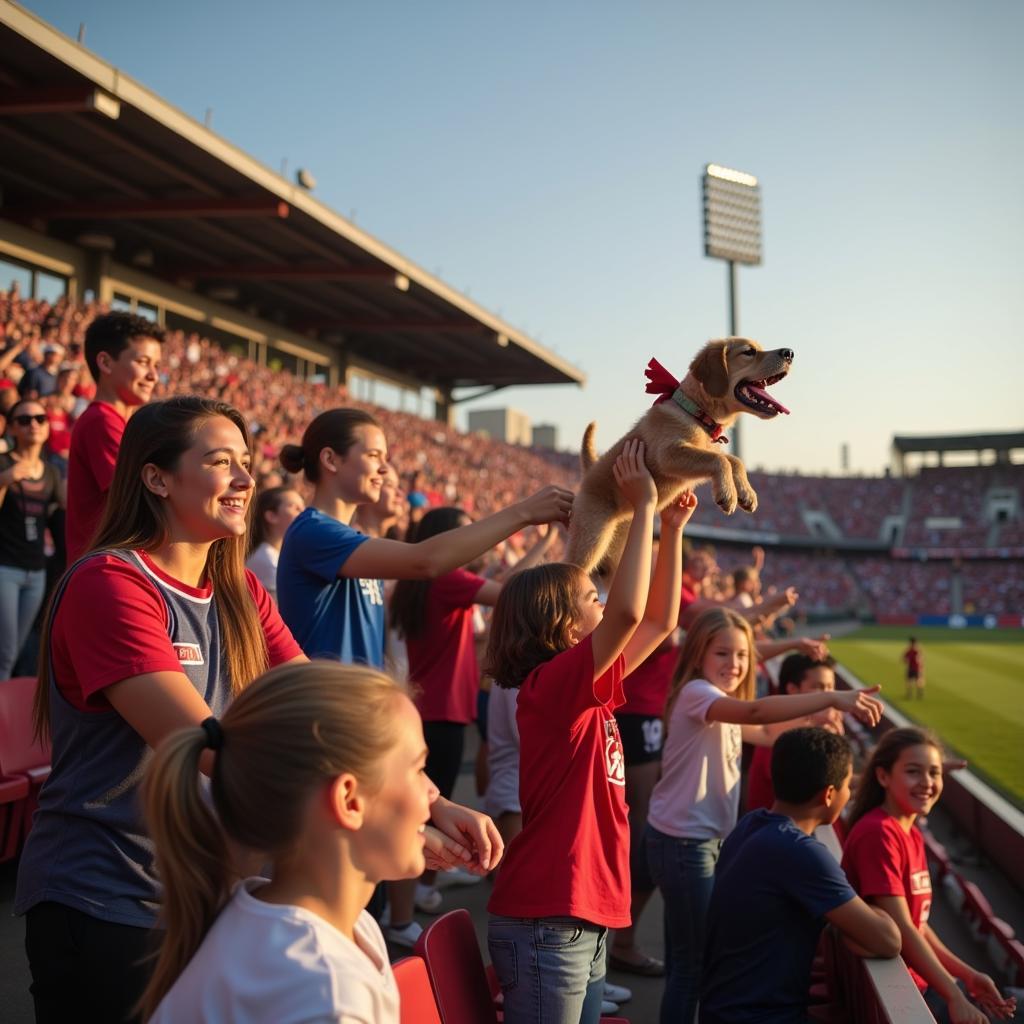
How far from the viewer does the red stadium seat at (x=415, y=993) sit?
5.84 feet

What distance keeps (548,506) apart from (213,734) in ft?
4.80

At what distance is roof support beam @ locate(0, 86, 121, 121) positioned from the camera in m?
14.3

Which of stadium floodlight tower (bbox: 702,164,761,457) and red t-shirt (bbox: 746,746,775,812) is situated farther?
stadium floodlight tower (bbox: 702,164,761,457)

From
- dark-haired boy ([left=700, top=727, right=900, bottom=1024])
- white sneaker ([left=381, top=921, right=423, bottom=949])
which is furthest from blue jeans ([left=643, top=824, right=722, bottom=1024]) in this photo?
white sneaker ([left=381, top=921, right=423, bottom=949])

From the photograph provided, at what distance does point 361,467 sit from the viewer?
3297 mm

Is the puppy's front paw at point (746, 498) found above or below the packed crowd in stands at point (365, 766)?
above

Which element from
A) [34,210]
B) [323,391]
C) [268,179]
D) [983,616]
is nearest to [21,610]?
[268,179]

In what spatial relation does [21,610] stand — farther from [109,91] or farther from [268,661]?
[109,91]

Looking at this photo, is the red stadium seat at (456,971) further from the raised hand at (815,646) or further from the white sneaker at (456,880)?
the white sneaker at (456,880)

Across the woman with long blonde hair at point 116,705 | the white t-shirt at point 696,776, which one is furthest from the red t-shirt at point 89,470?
the white t-shirt at point 696,776

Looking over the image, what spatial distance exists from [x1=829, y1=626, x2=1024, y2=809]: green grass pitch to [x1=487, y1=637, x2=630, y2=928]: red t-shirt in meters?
8.32

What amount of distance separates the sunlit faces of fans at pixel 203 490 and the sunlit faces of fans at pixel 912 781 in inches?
105

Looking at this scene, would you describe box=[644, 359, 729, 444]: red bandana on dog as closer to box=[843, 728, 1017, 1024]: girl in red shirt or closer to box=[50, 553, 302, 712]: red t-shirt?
box=[843, 728, 1017, 1024]: girl in red shirt

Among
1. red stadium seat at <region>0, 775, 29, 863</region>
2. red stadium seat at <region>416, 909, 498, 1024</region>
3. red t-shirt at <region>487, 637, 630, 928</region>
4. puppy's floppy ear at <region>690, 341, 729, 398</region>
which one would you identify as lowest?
red stadium seat at <region>0, 775, 29, 863</region>
